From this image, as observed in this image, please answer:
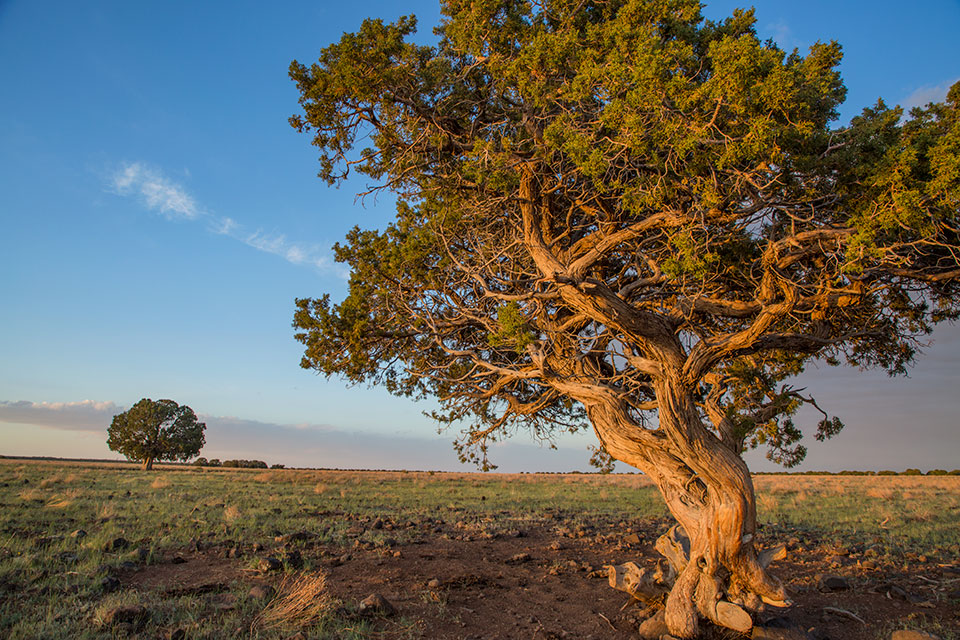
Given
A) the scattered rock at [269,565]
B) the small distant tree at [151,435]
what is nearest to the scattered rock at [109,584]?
the scattered rock at [269,565]

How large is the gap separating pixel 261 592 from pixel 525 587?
4.01 meters

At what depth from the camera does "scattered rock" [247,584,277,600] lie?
264 inches

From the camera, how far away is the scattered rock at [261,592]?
6.71 meters

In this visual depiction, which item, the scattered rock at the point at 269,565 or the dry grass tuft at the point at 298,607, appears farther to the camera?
the scattered rock at the point at 269,565

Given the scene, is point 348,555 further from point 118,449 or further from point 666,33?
point 118,449

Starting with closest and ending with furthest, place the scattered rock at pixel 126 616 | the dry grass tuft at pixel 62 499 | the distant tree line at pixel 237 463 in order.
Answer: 1. the scattered rock at pixel 126 616
2. the dry grass tuft at pixel 62 499
3. the distant tree line at pixel 237 463

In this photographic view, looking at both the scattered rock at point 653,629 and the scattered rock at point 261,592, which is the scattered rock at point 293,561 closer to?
the scattered rock at point 261,592

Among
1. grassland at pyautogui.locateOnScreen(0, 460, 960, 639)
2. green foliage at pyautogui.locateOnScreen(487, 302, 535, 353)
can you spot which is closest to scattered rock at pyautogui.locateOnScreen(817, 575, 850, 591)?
grassland at pyautogui.locateOnScreen(0, 460, 960, 639)

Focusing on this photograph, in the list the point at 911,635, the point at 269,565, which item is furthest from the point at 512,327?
the point at 911,635

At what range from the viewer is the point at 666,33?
8055 millimetres

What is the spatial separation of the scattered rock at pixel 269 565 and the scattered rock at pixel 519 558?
422cm

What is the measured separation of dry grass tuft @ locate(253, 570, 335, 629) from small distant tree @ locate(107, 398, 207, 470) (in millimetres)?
53479

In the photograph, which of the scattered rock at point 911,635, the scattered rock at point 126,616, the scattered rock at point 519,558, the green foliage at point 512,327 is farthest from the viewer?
the scattered rock at point 519,558

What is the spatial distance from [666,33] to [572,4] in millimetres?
1688
